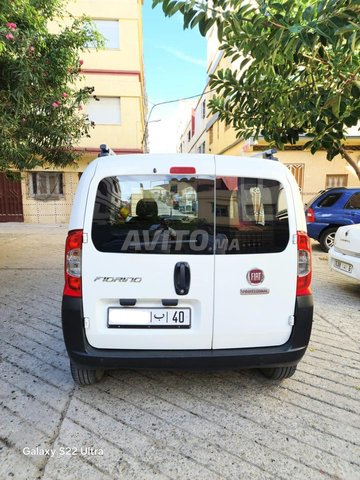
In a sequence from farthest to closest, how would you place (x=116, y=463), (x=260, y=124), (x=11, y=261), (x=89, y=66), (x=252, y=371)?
(x=89, y=66)
(x=11, y=261)
(x=260, y=124)
(x=252, y=371)
(x=116, y=463)

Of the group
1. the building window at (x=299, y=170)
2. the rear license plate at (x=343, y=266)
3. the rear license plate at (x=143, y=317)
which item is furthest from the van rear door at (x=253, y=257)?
the building window at (x=299, y=170)

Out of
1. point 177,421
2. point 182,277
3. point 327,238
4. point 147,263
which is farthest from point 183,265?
point 327,238

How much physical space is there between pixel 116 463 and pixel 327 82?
4.03m

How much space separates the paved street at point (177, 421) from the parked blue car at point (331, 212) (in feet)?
18.5

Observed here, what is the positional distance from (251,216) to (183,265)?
0.63 meters

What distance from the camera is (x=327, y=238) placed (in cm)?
871

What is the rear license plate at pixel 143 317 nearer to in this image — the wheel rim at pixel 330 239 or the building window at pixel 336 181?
the wheel rim at pixel 330 239

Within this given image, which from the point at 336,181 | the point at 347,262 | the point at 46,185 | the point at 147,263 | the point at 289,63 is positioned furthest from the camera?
the point at 46,185

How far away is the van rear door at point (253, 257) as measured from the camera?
228 cm

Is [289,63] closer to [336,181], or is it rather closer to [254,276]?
[254,276]

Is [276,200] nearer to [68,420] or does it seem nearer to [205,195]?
[205,195]

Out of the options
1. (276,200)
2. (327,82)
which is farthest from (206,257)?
(327,82)

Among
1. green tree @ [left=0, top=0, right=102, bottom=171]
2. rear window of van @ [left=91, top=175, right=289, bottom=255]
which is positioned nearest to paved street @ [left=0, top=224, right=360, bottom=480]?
rear window of van @ [left=91, top=175, right=289, bottom=255]

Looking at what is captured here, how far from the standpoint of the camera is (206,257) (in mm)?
2258
